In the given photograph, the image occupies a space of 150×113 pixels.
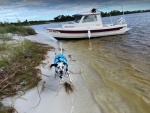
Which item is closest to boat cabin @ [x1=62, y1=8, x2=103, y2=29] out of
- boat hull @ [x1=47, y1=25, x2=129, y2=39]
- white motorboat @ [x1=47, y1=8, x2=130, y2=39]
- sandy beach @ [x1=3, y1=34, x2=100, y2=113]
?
white motorboat @ [x1=47, y1=8, x2=130, y2=39]

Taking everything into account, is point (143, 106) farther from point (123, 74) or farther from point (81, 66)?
point (81, 66)

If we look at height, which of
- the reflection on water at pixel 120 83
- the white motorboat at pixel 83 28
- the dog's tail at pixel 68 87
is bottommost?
the reflection on water at pixel 120 83

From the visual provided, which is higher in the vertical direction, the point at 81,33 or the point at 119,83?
the point at 81,33

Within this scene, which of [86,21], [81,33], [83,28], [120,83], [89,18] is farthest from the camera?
[89,18]

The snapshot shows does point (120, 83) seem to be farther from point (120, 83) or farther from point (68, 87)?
point (68, 87)

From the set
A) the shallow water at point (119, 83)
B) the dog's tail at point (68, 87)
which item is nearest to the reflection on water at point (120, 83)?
the shallow water at point (119, 83)

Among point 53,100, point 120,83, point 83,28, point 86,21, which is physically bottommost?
point 120,83

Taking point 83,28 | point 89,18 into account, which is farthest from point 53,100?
point 89,18

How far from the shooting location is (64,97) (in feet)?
19.7

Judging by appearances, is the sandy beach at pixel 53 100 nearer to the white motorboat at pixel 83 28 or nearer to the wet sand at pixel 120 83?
the wet sand at pixel 120 83

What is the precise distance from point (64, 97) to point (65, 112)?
0.88 meters

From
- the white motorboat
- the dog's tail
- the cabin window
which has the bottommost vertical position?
the dog's tail

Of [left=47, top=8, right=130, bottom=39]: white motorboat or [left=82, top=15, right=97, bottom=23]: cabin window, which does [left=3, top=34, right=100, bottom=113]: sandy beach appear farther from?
[left=82, top=15, right=97, bottom=23]: cabin window

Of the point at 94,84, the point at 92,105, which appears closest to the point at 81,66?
the point at 94,84
